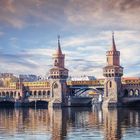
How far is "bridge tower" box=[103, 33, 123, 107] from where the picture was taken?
142m

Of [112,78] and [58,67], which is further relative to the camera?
[58,67]

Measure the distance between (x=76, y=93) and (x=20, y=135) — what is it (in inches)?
3885

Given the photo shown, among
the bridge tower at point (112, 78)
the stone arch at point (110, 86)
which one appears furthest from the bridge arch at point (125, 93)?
the stone arch at point (110, 86)

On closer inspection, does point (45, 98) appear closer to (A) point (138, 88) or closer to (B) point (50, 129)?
(A) point (138, 88)

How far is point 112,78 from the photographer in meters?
144

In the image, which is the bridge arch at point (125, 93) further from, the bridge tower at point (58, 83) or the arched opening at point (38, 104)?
the arched opening at point (38, 104)

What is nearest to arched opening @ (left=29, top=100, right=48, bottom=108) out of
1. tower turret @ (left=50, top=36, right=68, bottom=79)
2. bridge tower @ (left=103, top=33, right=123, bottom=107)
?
tower turret @ (left=50, top=36, right=68, bottom=79)

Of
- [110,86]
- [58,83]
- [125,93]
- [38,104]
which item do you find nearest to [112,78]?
[110,86]

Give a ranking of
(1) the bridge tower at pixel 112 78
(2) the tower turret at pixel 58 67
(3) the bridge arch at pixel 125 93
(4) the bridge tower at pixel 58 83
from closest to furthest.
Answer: (1) the bridge tower at pixel 112 78 → (3) the bridge arch at pixel 125 93 → (4) the bridge tower at pixel 58 83 → (2) the tower turret at pixel 58 67

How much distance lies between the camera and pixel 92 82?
155 m

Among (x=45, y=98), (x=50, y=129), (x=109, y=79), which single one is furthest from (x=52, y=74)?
(x=50, y=129)

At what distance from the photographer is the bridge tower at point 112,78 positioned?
14162 cm

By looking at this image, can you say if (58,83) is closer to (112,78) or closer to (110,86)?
(110,86)

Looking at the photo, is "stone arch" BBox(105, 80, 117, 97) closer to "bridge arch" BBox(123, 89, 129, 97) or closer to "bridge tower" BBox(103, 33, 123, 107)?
"bridge tower" BBox(103, 33, 123, 107)
